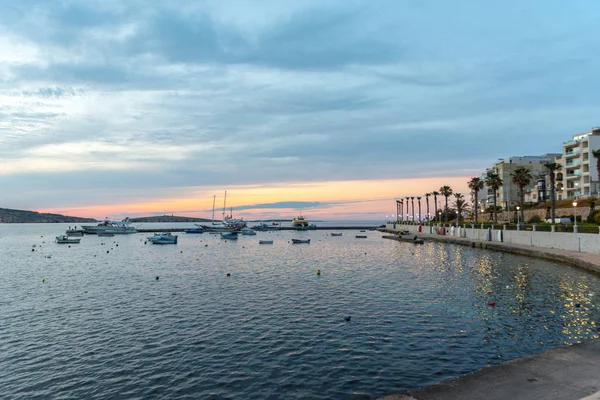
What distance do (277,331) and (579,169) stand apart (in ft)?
341

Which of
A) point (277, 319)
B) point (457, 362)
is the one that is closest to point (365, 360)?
point (457, 362)

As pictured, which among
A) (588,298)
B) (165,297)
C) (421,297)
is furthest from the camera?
(165,297)

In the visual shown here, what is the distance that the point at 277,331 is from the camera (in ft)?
58.7

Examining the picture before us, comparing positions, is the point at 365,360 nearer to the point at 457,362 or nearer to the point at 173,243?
the point at 457,362

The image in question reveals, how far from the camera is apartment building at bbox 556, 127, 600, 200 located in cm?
8764

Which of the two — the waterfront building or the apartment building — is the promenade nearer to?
the apartment building

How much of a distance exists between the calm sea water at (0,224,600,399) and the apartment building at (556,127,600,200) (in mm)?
70148

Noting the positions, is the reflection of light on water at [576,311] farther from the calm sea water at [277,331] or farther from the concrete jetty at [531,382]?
the concrete jetty at [531,382]

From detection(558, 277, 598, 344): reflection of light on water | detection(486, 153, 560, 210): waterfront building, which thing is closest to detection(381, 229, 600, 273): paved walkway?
detection(558, 277, 598, 344): reflection of light on water

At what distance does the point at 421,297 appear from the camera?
2478cm

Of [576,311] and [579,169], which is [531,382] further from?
[579,169]

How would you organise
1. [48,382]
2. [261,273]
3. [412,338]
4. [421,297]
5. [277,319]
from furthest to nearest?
[261,273]
[421,297]
[277,319]
[412,338]
[48,382]

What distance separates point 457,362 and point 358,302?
10.3 m

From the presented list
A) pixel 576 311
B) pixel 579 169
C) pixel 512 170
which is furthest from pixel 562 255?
pixel 512 170
